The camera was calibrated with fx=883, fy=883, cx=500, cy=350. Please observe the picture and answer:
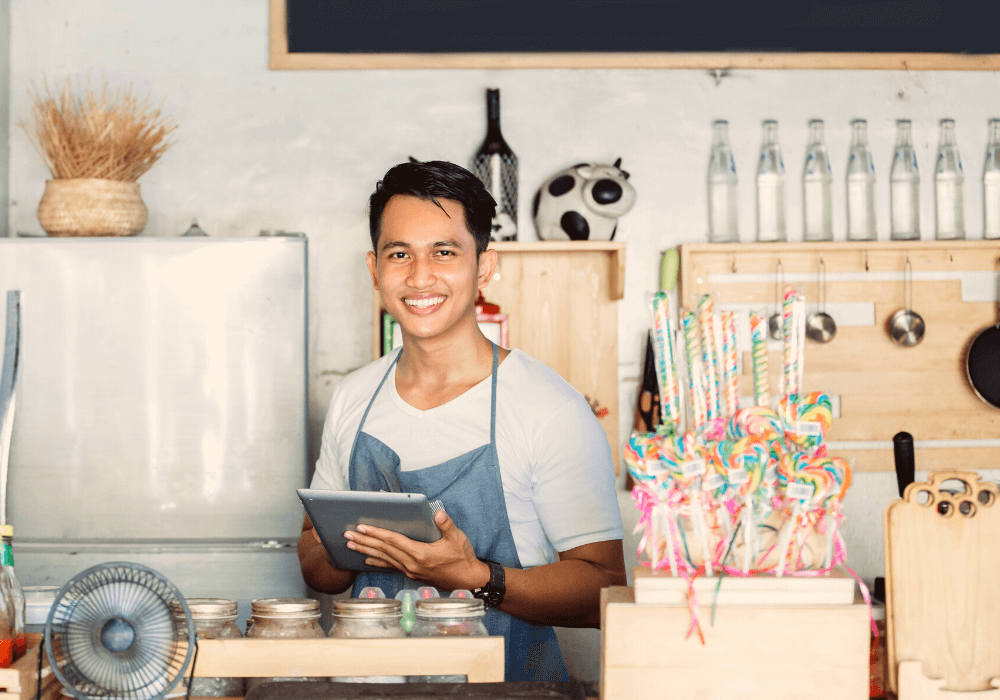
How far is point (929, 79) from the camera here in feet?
9.06

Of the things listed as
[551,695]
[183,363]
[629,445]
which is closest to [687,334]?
[629,445]

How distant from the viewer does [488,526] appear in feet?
4.84

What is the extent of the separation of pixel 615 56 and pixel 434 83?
57 cm

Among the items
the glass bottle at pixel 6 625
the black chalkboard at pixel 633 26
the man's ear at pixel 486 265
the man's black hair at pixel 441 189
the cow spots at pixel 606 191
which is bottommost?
the glass bottle at pixel 6 625

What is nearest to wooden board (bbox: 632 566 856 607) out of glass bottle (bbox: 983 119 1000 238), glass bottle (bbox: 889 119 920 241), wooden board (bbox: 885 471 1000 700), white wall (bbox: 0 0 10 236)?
wooden board (bbox: 885 471 1000 700)

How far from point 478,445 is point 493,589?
25 centimetres

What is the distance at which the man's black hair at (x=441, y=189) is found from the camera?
145 cm

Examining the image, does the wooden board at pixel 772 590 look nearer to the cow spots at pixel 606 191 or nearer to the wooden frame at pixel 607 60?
the cow spots at pixel 606 191

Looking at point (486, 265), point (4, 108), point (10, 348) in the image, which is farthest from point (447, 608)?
point (4, 108)

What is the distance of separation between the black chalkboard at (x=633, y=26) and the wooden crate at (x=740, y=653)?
7.07 ft

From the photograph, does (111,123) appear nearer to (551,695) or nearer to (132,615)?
(132,615)

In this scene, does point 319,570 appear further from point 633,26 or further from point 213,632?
point 633,26

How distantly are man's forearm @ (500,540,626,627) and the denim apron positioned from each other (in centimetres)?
7

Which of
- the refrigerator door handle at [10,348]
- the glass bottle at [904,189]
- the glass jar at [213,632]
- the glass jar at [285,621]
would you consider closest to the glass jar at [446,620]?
the glass jar at [285,621]
